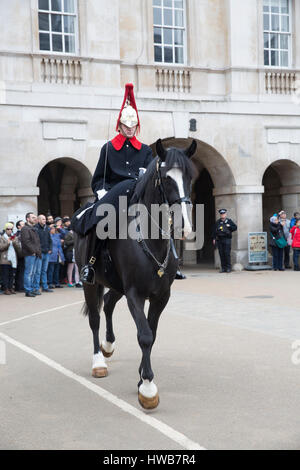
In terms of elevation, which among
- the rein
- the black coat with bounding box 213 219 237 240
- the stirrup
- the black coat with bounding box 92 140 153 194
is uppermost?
the black coat with bounding box 92 140 153 194

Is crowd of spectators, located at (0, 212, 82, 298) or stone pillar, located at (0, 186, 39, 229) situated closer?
crowd of spectators, located at (0, 212, 82, 298)

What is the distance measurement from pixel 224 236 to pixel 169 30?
22.6 ft

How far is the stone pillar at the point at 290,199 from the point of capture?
2145 cm

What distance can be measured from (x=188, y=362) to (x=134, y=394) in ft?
4.44

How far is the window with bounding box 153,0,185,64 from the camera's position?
19.5m

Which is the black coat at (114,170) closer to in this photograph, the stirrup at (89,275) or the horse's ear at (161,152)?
the stirrup at (89,275)

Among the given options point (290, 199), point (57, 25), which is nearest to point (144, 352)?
point (57, 25)

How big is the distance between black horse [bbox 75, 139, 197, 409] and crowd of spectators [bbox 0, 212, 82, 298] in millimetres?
8789

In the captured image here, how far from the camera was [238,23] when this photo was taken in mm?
19859

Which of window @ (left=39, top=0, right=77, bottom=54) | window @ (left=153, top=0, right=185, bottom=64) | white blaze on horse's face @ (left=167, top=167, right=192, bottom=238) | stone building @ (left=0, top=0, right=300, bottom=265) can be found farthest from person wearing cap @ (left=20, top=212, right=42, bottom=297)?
white blaze on horse's face @ (left=167, top=167, right=192, bottom=238)

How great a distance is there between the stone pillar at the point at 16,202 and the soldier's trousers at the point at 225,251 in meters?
5.99

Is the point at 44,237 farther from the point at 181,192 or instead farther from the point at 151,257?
the point at 181,192

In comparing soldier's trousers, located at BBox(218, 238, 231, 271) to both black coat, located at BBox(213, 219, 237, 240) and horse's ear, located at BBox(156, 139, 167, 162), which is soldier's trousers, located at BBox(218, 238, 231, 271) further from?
horse's ear, located at BBox(156, 139, 167, 162)

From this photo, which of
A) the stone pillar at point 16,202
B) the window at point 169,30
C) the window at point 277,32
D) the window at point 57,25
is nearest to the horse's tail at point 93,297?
the stone pillar at point 16,202
